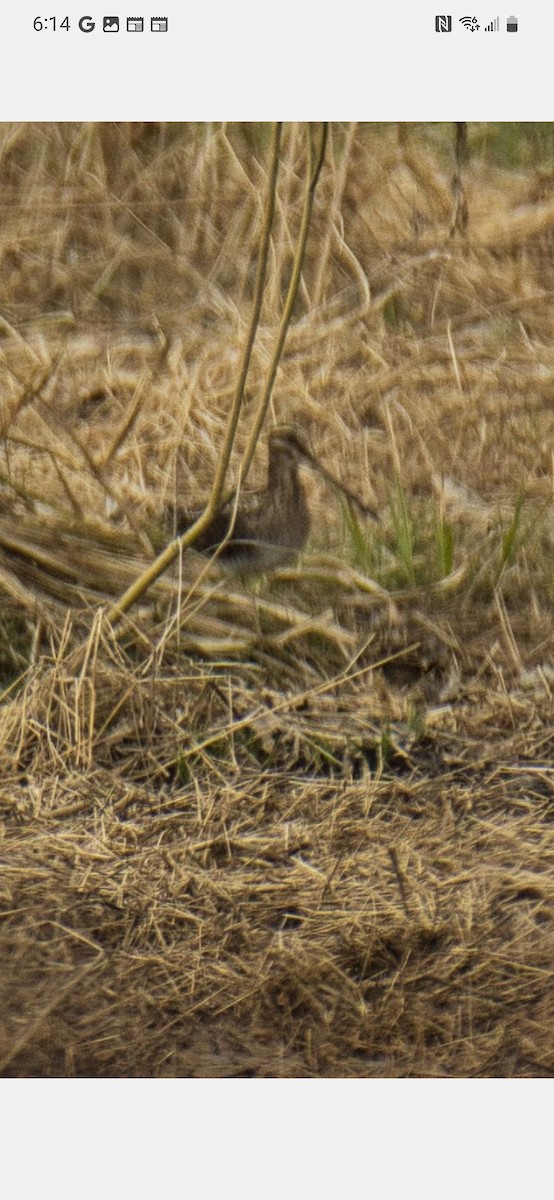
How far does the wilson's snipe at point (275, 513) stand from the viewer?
1981 mm

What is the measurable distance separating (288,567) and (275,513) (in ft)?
0.32

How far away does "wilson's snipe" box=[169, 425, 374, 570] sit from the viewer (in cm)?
198

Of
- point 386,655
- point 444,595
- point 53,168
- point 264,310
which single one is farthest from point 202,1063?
point 53,168

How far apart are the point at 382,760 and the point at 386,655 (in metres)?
0.17

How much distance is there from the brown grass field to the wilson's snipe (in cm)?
2

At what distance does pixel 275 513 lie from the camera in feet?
6.57

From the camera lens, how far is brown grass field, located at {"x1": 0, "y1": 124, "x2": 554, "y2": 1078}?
184cm

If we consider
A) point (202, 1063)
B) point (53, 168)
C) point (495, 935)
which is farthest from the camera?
point (53, 168)

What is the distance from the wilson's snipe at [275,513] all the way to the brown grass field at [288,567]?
2 centimetres

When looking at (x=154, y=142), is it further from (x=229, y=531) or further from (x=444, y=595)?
(x=444, y=595)

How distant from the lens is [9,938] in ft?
5.95

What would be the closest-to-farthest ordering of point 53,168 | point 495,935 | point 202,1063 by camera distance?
1. point 202,1063
2. point 495,935
3. point 53,168

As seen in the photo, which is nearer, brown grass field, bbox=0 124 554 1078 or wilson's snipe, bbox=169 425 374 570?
brown grass field, bbox=0 124 554 1078

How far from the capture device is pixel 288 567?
1971mm
